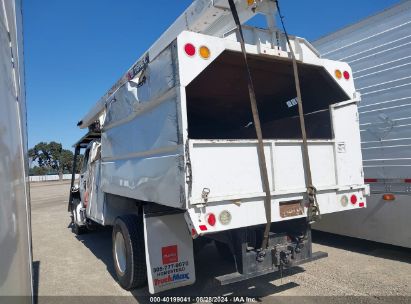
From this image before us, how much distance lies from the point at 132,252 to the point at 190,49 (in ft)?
8.20

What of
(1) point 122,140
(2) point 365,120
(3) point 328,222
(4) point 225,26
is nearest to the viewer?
(4) point 225,26

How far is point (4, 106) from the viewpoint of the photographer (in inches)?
75.5

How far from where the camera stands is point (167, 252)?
381 cm

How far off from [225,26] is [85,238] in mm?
6339

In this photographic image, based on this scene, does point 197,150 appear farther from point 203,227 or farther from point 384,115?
point 384,115

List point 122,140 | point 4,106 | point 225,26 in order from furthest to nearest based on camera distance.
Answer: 1. point 122,140
2. point 225,26
3. point 4,106

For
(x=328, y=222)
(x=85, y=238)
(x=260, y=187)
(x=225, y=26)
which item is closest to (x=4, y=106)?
(x=260, y=187)

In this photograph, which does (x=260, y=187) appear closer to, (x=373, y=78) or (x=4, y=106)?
(x=4, y=106)

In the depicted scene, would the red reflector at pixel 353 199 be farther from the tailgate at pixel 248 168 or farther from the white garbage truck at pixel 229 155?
the tailgate at pixel 248 168

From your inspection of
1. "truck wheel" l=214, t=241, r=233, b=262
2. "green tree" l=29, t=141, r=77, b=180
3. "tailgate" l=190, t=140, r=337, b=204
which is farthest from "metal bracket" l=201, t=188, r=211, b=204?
"green tree" l=29, t=141, r=77, b=180

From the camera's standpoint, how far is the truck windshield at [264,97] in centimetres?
421

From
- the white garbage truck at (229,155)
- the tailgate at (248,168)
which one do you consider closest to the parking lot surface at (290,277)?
the white garbage truck at (229,155)

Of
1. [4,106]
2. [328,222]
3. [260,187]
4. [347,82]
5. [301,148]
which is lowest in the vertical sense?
[328,222]

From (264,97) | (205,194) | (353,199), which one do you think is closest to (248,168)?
(205,194)
